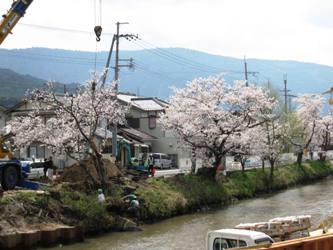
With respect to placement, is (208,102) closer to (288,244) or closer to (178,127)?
(178,127)

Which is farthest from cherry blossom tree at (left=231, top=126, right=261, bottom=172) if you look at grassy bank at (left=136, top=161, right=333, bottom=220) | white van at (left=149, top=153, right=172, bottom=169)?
white van at (left=149, top=153, right=172, bottom=169)

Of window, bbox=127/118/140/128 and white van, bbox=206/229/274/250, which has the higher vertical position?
window, bbox=127/118/140/128

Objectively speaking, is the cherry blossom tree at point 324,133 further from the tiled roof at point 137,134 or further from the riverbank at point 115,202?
the riverbank at point 115,202

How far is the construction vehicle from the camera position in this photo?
2434 cm

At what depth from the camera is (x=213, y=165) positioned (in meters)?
41.1

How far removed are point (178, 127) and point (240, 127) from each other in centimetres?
481

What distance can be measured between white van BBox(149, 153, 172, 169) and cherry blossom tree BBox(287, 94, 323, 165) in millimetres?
14573

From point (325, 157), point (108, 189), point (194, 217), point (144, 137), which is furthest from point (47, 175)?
point (325, 157)

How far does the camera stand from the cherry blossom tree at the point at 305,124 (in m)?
62.0

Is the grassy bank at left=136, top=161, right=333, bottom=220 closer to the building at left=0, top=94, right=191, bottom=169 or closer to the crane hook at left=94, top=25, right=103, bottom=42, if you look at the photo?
the building at left=0, top=94, right=191, bottom=169

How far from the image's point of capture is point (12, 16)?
24422 mm

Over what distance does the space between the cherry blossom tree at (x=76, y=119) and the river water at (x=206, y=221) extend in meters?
5.19

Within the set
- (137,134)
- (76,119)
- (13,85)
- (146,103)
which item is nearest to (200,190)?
(76,119)

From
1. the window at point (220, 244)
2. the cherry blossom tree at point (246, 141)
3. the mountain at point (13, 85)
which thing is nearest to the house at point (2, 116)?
the cherry blossom tree at point (246, 141)
